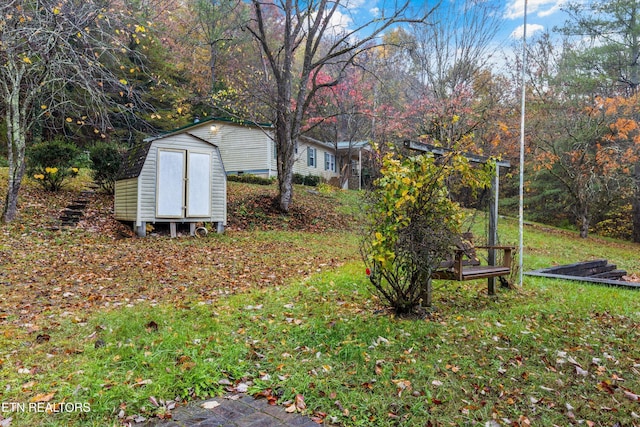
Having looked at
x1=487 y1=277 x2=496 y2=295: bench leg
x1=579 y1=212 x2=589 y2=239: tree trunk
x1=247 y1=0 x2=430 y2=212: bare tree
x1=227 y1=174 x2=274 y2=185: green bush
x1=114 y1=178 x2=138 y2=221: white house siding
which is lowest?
x1=487 y1=277 x2=496 y2=295: bench leg

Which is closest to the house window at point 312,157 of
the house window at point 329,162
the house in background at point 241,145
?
the house window at point 329,162

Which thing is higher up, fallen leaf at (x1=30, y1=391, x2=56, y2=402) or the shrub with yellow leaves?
the shrub with yellow leaves

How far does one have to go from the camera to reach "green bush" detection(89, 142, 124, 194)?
1219 centimetres

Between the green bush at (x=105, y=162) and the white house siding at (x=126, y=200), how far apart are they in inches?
71.6

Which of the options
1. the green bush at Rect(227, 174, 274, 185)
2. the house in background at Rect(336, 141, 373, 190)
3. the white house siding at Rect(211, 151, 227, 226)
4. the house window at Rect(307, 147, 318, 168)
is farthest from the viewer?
the house in background at Rect(336, 141, 373, 190)

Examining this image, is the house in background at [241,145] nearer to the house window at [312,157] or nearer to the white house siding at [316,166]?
the white house siding at [316,166]

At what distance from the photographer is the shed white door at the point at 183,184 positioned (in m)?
9.85

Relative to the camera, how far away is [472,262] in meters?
5.25

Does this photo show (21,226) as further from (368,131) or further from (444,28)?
(368,131)

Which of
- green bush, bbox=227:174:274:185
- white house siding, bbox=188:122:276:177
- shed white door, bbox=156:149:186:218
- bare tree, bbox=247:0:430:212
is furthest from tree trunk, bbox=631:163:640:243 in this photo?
shed white door, bbox=156:149:186:218

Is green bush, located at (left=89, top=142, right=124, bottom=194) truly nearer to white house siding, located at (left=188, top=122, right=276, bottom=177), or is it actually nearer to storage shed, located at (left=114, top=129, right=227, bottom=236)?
storage shed, located at (left=114, top=129, right=227, bottom=236)

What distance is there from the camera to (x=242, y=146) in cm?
2100

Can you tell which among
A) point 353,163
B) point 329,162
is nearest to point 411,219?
point 329,162

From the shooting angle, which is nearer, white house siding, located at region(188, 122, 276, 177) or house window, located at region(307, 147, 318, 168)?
white house siding, located at region(188, 122, 276, 177)
